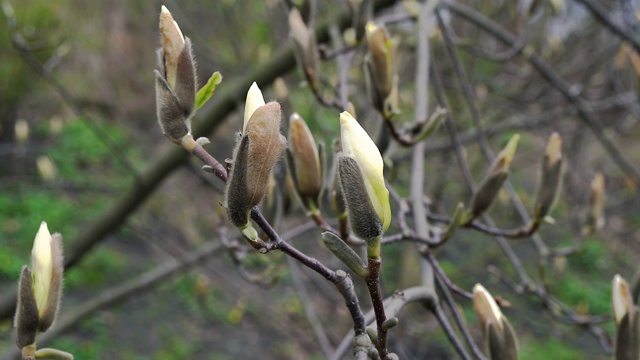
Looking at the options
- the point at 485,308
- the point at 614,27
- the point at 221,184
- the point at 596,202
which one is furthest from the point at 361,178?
the point at 221,184

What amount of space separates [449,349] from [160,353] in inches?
77.0

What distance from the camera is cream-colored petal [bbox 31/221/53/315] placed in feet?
1.83

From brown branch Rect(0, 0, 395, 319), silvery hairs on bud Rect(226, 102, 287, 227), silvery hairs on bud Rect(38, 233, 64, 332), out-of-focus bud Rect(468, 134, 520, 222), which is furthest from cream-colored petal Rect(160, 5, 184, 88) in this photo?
brown branch Rect(0, 0, 395, 319)

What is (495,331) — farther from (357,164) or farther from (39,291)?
(39,291)

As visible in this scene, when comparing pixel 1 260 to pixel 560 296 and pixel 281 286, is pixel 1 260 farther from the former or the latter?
pixel 560 296

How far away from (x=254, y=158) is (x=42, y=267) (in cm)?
24

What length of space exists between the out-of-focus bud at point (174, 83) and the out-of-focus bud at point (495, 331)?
0.38m

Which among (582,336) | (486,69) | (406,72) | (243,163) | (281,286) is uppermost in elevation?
(486,69)

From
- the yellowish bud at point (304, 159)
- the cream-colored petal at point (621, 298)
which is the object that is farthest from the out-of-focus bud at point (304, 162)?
the cream-colored petal at point (621, 298)

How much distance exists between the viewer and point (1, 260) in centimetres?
451

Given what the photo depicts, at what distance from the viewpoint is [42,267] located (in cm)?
56

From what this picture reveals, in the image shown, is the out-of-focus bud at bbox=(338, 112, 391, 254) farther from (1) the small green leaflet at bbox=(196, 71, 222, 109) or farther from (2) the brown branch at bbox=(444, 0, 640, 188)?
(2) the brown branch at bbox=(444, 0, 640, 188)

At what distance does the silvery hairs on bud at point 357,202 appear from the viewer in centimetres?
49

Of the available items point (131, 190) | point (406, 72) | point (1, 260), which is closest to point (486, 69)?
point (406, 72)
